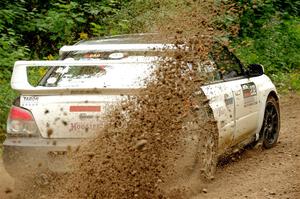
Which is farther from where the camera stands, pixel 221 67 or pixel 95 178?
pixel 221 67

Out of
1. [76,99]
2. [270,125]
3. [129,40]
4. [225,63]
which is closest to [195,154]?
[76,99]

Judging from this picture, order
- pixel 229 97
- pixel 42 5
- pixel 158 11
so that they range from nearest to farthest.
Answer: pixel 229 97, pixel 158 11, pixel 42 5

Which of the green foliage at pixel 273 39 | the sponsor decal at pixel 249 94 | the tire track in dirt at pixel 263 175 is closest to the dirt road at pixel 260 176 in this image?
the tire track in dirt at pixel 263 175

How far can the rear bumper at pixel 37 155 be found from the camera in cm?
533

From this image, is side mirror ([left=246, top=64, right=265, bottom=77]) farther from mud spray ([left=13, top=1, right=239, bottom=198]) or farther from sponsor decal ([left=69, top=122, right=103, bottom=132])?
sponsor decal ([left=69, top=122, right=103, bottom=132])

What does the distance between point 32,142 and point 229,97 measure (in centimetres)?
222

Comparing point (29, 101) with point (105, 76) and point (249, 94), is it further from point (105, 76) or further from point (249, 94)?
point (249, 94)

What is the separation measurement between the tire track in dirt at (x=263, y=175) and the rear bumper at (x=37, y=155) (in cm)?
130

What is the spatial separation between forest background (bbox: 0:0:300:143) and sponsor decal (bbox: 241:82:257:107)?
13.5 feet

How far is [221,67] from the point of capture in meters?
6.75

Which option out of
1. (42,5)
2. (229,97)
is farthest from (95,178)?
(42,5)

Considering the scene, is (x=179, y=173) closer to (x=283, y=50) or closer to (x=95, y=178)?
(x=95, y=178)

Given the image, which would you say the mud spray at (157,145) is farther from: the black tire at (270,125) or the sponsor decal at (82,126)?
the black tire at (270,125)

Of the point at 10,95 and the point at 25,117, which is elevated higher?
the point at 25,117
